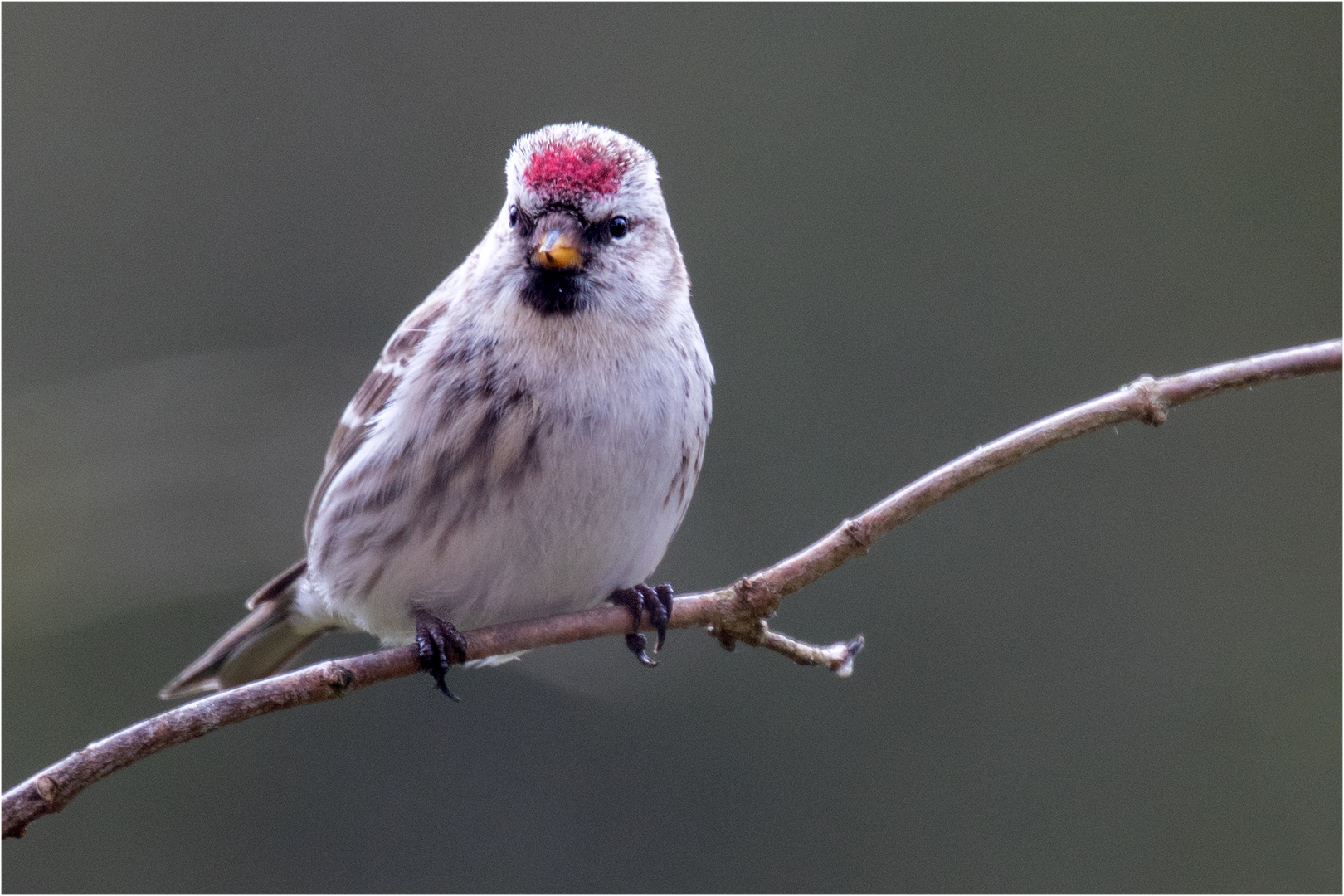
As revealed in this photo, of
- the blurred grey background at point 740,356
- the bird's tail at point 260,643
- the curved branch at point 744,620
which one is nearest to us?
the curved branch at point 744,620

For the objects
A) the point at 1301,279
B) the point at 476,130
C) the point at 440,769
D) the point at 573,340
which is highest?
the point at 476,130

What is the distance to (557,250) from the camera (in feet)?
7.77

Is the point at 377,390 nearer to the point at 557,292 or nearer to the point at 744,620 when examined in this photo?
the point at 557,292

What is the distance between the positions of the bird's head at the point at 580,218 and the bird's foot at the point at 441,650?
579mm

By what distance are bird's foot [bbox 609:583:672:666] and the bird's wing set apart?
598mm

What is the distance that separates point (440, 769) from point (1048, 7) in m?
4.82

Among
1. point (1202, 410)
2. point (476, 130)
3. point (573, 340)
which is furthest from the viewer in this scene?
point (476, 130)

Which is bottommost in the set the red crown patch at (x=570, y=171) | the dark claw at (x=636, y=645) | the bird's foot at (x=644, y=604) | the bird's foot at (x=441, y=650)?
the bird's foot at (x=441, y=650)

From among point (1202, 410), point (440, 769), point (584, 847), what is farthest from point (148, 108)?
point (1202, 410)

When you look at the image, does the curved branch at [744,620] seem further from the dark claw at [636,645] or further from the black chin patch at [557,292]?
the black chin patch at [557,292]

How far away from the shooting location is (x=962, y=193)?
21.4ft

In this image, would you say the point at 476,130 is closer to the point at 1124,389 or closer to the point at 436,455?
the point at 436,455

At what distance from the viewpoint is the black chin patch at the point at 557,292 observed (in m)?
2.46

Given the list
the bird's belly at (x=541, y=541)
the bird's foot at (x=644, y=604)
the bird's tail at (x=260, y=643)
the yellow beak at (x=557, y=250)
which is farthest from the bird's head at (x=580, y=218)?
the bird's tail at (x=260, y=643)
